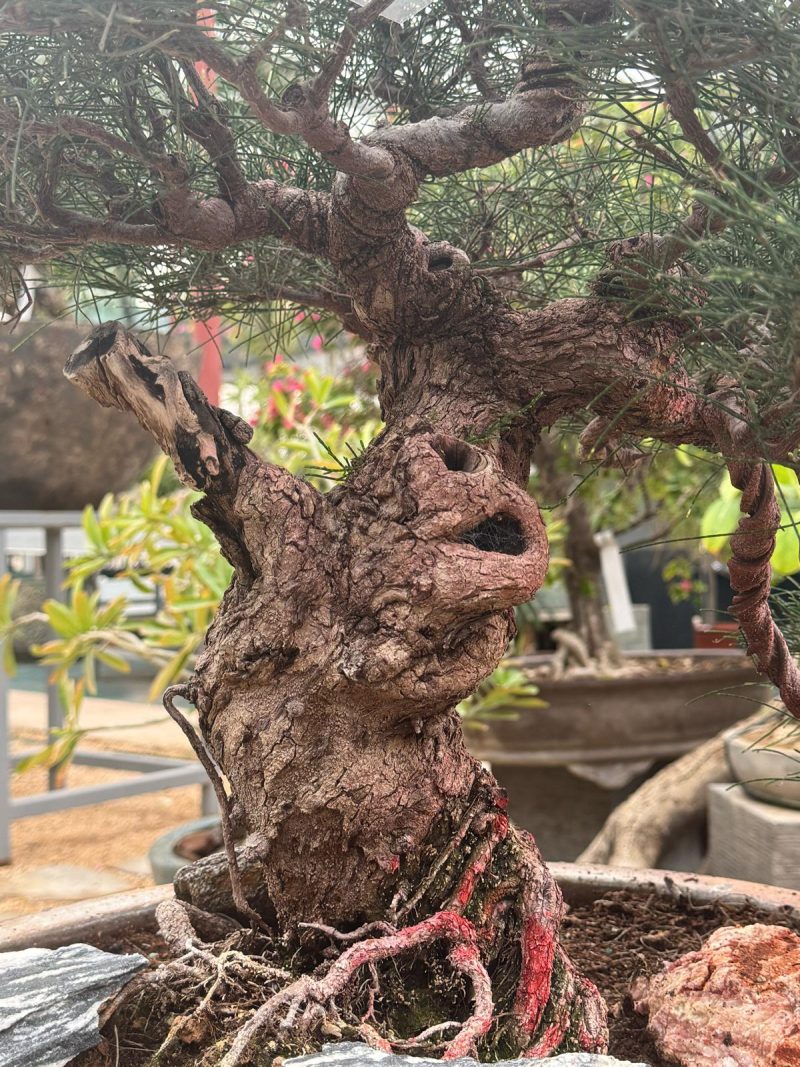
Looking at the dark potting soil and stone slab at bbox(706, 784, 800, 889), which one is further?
stone slab at bbox(706, 784, 800, 889)

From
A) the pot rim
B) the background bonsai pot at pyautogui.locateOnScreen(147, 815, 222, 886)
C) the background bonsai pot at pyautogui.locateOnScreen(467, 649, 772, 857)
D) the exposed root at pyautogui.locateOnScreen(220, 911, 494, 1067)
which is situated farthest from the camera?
the background bonsai pot at pyautogui.locateOnScreen(467, 649, 772, 857)

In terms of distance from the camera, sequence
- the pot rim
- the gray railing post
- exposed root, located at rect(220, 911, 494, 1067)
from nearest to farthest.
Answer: exposed root, located at rect(220, 911, 494, 1067)
the pot rim
the gray railing post

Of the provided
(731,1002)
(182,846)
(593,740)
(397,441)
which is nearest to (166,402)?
(397,441)

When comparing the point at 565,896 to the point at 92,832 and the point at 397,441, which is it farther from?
the point at 92,832

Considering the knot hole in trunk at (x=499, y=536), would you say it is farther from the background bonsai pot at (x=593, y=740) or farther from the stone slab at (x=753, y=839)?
the background bonsai pot at (x=593, y=740)

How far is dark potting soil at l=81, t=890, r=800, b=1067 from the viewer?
69 centimetres

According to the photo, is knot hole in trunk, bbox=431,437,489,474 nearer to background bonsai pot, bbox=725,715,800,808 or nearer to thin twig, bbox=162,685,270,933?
thin twig, bbox=162,685,270,933

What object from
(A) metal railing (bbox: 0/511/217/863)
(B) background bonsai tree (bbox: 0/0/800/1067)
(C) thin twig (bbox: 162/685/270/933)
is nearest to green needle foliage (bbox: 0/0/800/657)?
(B) background bonsai tree (bbox: 0/0/800/1067)

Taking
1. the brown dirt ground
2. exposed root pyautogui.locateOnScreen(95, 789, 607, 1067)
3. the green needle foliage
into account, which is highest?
the green needle foliage

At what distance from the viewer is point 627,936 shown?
0.78 meters

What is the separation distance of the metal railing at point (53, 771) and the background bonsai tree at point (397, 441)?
3.58 feet

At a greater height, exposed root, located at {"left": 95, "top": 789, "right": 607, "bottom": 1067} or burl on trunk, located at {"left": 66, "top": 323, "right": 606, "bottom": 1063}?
burl on trunk, located at {"left": 66, "top": 323, "right": 606, "bottom": 1063}

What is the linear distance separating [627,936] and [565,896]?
2.9 inches

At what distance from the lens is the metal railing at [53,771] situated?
174 cm
